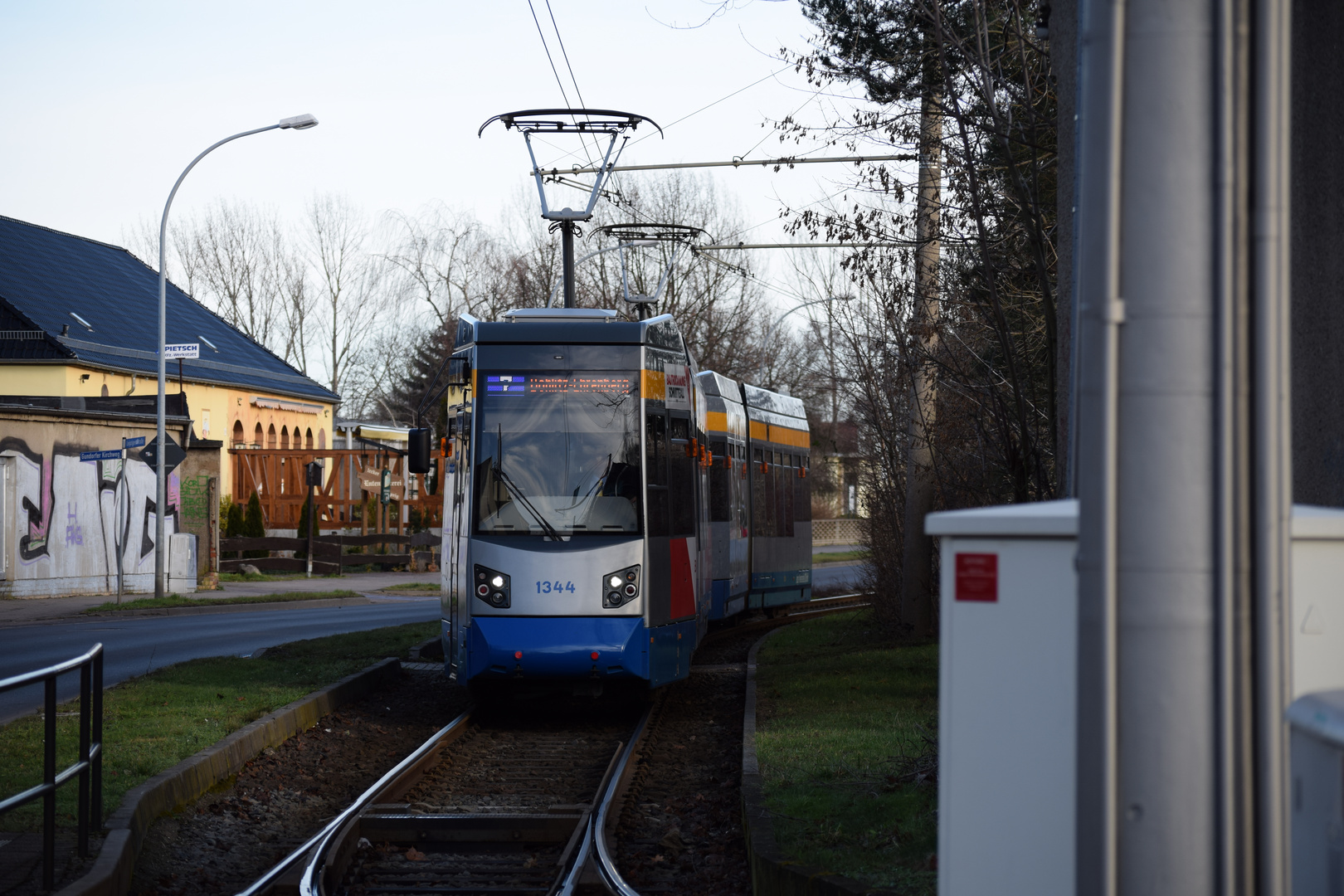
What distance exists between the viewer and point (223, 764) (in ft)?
30.7

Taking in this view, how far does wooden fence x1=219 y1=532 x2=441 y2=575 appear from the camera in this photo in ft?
124

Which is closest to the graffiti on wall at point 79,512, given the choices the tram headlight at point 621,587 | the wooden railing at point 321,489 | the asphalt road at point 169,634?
the asphalt road at point 169,634

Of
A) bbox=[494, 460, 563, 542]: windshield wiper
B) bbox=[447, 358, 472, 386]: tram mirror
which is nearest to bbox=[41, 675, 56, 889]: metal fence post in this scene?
bbox=[494, 460, 563, 542]: windshield wiper

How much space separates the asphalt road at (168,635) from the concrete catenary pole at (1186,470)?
9.58 meters

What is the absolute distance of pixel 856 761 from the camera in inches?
352

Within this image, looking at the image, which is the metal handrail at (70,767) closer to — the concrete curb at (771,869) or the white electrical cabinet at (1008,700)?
the concrete curb at (771,869)

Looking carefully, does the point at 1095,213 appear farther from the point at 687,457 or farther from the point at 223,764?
the point at 687,457

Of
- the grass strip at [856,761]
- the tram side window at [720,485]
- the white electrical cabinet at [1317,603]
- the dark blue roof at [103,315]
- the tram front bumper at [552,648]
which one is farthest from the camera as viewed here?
the dark blue roof at [103,315]

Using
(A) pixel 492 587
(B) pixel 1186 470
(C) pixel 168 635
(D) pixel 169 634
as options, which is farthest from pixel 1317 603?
(D) pixel 169 634

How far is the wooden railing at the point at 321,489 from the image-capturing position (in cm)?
4650

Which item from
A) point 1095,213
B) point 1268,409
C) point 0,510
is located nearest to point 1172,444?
point 1268,409

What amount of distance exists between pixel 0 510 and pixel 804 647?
55.9 feet

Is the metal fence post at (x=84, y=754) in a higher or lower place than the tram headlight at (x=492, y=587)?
lower

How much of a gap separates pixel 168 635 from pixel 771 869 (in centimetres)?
1541
